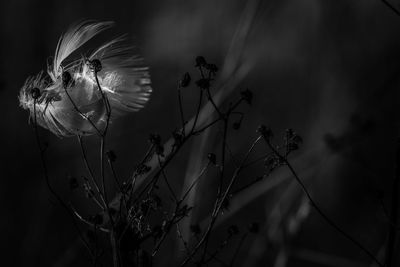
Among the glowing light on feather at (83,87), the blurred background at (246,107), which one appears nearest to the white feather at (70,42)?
the glowing light on feather at (83,87)

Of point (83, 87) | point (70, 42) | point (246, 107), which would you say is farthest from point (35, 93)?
point (246, 107)

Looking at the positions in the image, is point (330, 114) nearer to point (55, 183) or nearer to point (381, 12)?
point (381, 12)

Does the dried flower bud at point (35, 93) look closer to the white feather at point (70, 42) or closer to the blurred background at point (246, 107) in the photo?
the white feather at point (70, 42)

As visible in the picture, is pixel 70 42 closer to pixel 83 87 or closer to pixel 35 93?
pixel 83 87

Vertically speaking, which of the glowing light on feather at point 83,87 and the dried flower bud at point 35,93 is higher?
the glowing light on feather at point 83,87

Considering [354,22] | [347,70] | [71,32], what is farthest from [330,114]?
[71,32]

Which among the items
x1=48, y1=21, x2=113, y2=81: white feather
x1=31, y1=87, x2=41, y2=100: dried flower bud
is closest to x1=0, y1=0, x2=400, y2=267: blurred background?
x1=48, y1=21, x2=113, y2=81: white feather

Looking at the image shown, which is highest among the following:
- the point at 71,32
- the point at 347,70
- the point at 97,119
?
the point at 347,70
